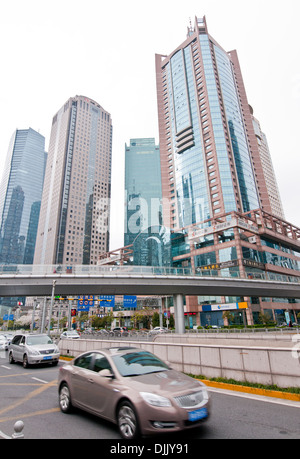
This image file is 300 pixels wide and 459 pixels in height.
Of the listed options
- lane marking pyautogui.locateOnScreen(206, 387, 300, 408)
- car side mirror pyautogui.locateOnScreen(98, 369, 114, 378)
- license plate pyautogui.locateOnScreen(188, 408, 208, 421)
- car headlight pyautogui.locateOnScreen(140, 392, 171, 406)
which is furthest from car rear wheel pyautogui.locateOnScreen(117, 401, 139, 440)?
lane marking pyautogui.locateOnScreen(206, 387, 300, 408)

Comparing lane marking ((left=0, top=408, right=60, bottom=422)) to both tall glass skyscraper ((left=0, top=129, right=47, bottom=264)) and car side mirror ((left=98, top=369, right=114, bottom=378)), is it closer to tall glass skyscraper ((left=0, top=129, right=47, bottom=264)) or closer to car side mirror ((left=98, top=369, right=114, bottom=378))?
car side mirror ((left=98, top=369, right=114, bottom=378))

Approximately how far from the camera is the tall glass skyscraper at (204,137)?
8300cm

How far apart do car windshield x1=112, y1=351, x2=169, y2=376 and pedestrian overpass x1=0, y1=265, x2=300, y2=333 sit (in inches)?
832

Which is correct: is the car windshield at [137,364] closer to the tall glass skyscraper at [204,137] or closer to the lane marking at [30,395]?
the lane marking at [30,395]

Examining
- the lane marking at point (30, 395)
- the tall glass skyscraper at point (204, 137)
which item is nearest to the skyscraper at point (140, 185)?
the tall glass skyscraper at point (204, 137)

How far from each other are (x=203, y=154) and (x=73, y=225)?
92.5 metres

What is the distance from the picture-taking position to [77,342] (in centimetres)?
1652

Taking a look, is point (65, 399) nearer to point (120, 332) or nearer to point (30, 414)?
point (30, 414)

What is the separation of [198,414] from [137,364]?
1.55 m

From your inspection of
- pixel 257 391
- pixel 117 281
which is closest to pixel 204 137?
pixel 117 281

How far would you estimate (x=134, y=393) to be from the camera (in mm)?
4305

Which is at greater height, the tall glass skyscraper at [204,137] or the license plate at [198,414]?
the tall glass skyscraper at [204,137]

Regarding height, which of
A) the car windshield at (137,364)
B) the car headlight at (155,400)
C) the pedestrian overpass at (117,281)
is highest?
the pedestrian overpass at (117,281)

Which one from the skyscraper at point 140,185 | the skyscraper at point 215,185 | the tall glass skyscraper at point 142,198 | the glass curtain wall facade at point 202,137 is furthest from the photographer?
the skyscraper at point 140,185
